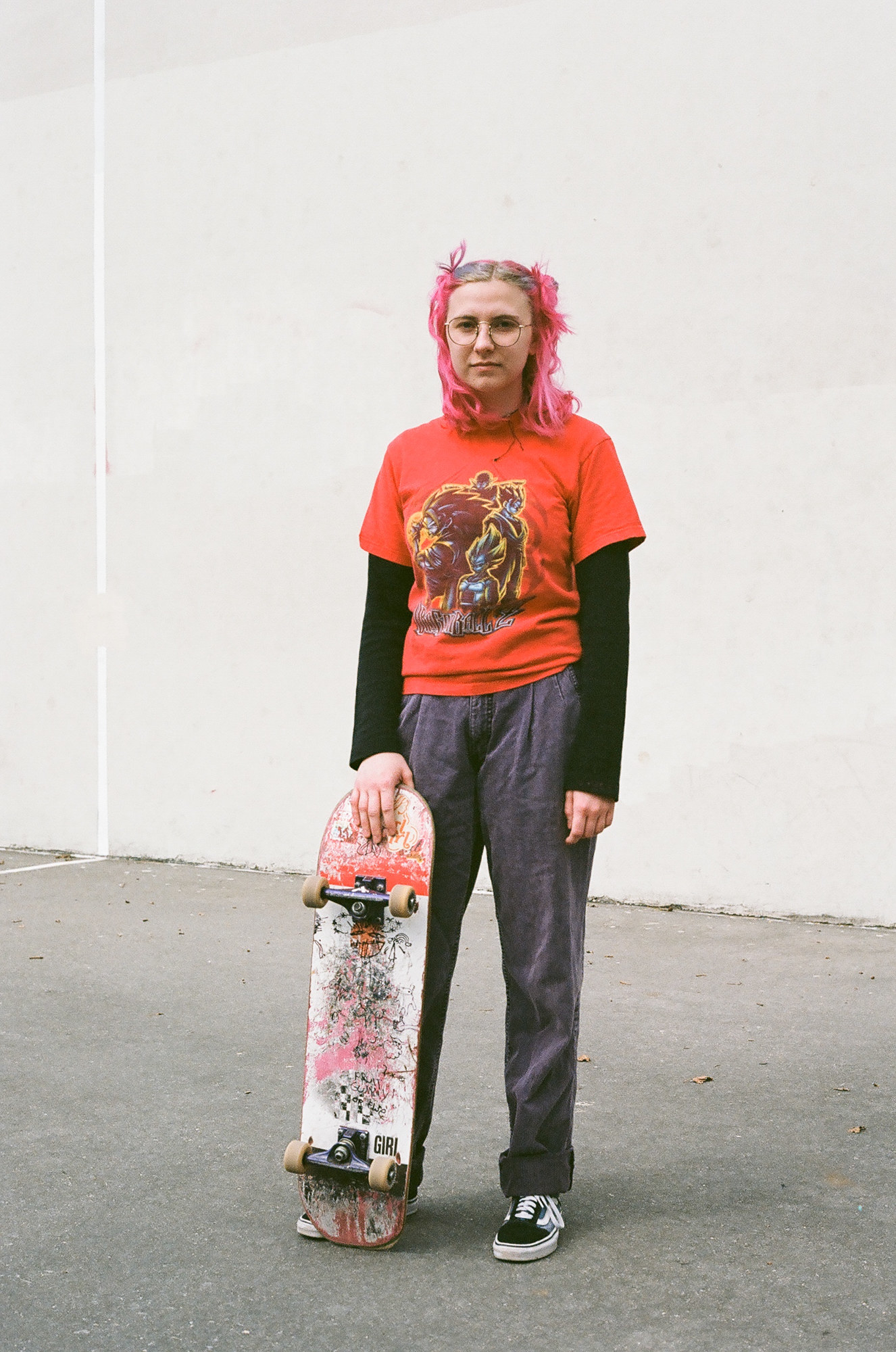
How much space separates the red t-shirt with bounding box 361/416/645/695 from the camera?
93.7 inches

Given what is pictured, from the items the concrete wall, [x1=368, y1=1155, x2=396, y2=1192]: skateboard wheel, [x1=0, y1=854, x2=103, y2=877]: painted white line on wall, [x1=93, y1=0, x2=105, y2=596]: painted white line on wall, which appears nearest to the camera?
[x1=368, y1=1155, x2=396, y2=1192]: skateboard wheel

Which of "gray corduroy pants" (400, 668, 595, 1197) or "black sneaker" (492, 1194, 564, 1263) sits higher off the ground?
"gray corduroy pants" (400, 668, 595, 1197)

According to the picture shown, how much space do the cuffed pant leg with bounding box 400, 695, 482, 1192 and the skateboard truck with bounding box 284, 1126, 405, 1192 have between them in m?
0.10

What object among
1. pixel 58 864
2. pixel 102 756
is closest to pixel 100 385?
pixel 102 756

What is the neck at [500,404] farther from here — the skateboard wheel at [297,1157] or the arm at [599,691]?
the skateboard wheel at [297,1157]

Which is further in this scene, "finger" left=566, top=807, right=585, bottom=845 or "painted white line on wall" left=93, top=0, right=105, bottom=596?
"painted white line on wall" left=93, top=0, right=105, bottom=596

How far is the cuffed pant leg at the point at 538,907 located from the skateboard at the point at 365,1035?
17cm

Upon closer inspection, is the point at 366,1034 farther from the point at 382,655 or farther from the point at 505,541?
the point at 505,541

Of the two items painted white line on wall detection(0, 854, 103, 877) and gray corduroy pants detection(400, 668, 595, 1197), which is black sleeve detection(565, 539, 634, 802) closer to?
gray corduroy pants detection(400, 668, 595, 1197)

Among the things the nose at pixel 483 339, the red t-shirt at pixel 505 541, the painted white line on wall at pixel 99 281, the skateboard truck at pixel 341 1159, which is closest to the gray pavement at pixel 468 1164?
the skateboard truck at pixel 341 1159

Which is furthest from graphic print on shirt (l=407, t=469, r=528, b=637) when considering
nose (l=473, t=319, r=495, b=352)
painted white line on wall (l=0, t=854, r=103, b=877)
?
painted white line on wall (l=0, t=854, r=103, b=877)

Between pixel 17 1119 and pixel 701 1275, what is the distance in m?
1.75

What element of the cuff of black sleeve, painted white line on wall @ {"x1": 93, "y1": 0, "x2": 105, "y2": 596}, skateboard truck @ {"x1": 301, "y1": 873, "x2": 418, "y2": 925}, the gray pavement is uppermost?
painted white line on wall @ {"x1": 93, "y1": 0, "x2": 105, "y2": 596}

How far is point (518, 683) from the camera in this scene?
2398 millimetres
